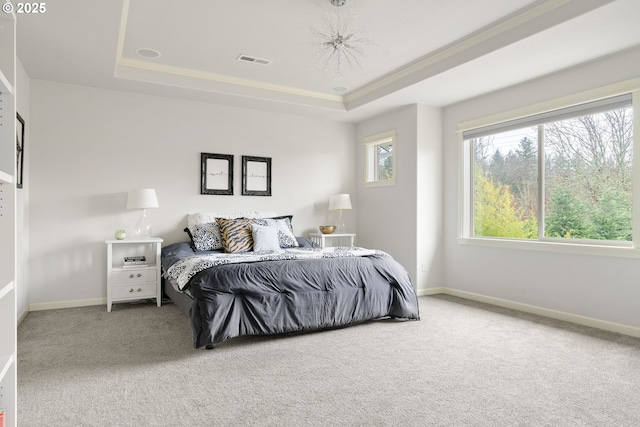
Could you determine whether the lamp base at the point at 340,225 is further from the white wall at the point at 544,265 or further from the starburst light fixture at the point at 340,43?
the starburst light fixture at the point at 340,43

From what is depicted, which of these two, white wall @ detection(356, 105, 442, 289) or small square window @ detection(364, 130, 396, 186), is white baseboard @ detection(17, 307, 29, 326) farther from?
small square window @ detection(364, 130, 396, 186)

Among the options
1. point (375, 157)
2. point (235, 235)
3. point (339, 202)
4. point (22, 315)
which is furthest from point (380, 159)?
point (22, 315)

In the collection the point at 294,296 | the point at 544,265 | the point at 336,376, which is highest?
the point at 544,265

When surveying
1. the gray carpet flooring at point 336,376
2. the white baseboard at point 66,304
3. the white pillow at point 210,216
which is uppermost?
the white pillow at point 210,216

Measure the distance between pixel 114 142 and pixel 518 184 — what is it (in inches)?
174

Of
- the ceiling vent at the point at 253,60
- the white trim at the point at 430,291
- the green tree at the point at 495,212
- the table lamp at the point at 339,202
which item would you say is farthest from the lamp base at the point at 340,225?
the ceiling vent at the point at 253,60

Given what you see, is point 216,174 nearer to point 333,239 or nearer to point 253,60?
point 253,60

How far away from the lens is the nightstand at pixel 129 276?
412 centimetres

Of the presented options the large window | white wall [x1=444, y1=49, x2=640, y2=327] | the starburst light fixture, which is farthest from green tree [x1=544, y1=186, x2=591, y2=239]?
the starburst light fixture

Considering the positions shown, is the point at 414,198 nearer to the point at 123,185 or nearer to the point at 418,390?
the point at 418,390

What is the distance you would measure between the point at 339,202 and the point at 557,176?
257 cm

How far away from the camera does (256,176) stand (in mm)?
5344

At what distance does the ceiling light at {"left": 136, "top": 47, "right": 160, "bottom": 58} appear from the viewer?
12.6ft

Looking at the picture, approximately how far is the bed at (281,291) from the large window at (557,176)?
1.57m
